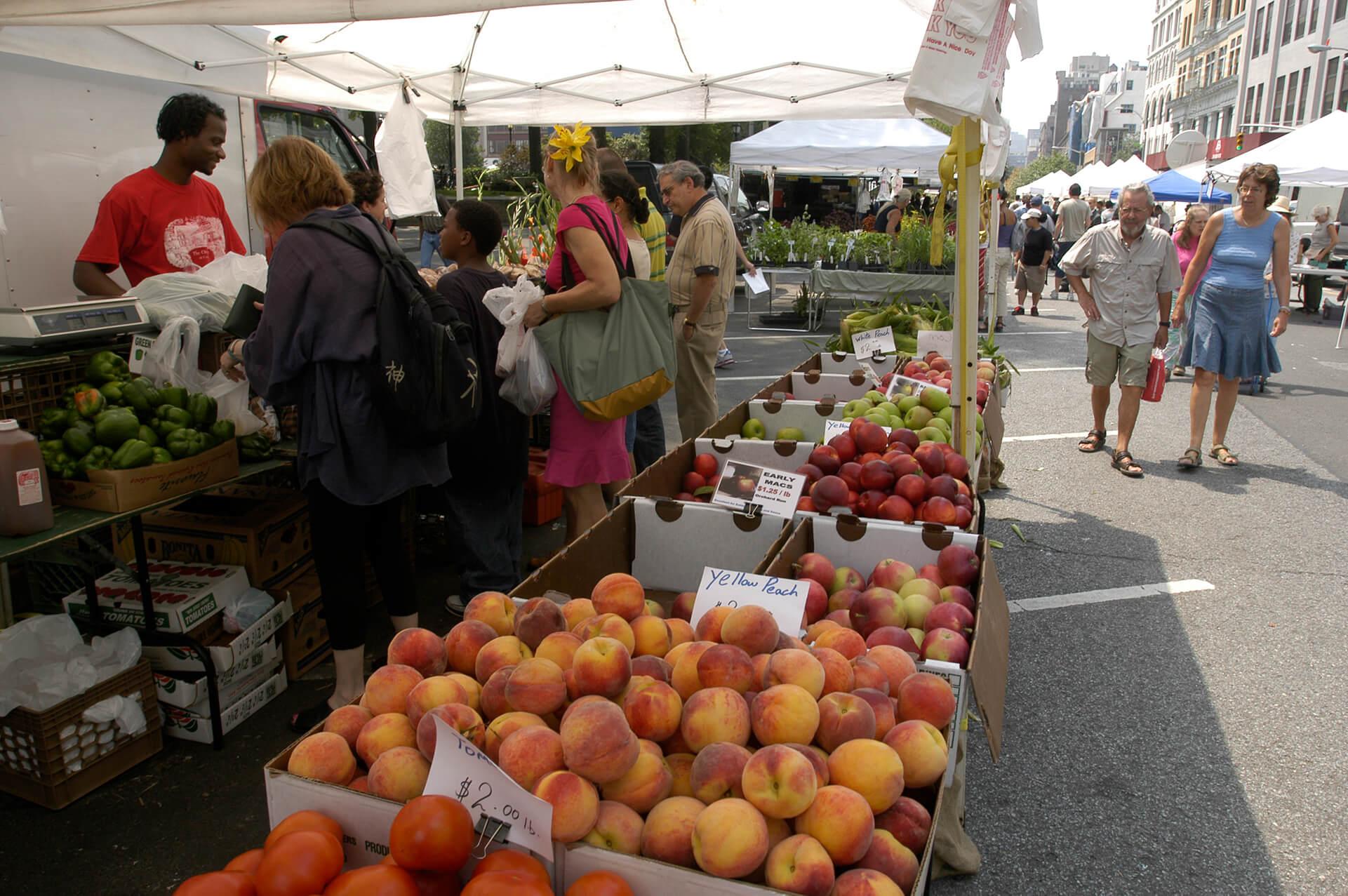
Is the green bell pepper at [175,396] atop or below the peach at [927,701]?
atop

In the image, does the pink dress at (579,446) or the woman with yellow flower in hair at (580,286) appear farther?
the pink dress at (579,446)

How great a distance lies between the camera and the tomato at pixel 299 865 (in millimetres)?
1212

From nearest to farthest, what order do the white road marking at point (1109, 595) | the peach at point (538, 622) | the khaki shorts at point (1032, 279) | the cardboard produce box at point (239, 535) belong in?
1. the peach at point (538, 622)
2. the cardboard produce box at point (239, 535)
3. the white road marking at point (1109, 595)
4. the khaki shorts at point (1032, 279)

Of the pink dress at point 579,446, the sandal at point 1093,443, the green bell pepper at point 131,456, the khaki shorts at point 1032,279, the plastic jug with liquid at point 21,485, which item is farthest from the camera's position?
the khaki shorts at point 1032,279

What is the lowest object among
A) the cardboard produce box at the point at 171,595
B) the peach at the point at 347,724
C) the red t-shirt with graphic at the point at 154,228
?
the cardboard produce box at the point at 171,595

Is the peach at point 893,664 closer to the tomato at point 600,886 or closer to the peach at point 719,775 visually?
the peach at point 719,775

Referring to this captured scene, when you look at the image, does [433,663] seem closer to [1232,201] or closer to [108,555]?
[108,555]

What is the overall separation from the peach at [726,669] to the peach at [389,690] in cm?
51

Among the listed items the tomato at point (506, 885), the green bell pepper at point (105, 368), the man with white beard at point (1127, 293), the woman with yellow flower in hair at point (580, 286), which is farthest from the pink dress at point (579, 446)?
the man with white beard at point (1127, 293)

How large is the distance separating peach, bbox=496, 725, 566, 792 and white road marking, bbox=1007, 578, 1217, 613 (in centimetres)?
338

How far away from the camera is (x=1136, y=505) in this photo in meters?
5.68

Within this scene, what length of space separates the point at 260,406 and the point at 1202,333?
603 cm

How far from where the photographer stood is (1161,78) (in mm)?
79938

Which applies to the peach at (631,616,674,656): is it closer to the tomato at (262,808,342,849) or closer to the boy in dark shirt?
the tomato at (262,808,342,849)
